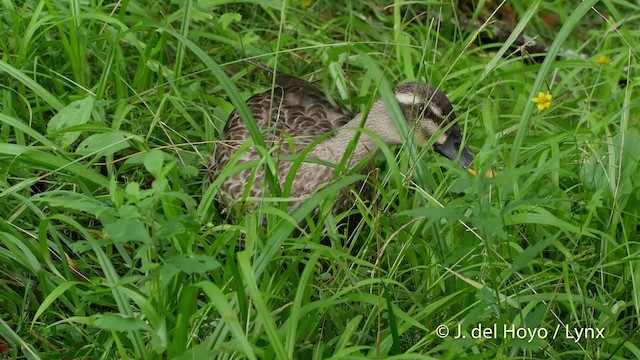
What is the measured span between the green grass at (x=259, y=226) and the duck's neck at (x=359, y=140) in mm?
148

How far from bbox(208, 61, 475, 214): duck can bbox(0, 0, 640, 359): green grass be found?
0.39 feet

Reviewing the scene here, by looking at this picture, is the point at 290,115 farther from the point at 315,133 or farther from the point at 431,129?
the point at 431,129

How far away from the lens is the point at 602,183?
3.71m

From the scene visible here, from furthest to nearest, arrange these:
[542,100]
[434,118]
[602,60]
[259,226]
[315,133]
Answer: [602,60], [315,133], [434,118], [542,100], [259,226]

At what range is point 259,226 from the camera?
9.90 ft

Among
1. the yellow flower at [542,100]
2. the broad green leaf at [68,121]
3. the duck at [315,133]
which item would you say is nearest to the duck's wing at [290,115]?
the duck at [315,133]

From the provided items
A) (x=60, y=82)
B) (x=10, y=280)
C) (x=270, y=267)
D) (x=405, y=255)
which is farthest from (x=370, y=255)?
(x=60, y=82)

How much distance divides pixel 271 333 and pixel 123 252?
1058 millimetres

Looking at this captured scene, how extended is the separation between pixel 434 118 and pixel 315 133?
1.71 ft

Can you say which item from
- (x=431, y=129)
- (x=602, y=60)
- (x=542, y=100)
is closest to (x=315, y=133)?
(x=431, y=129)

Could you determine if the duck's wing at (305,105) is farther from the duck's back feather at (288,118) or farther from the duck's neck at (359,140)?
the duck's neck at (359,140)

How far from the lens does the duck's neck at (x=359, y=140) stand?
13.7 feet

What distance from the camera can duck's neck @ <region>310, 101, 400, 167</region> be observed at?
416cm

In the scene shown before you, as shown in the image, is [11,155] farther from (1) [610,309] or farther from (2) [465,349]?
(1) [610,309]
